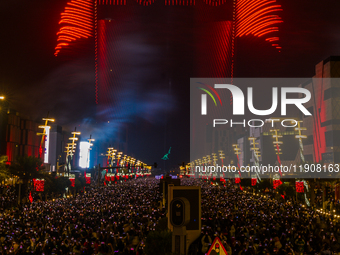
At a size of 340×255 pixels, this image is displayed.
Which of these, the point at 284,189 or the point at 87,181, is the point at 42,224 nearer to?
the point at 284,189

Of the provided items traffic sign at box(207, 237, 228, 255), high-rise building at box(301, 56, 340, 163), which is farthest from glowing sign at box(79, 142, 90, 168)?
traffic sign at box(207, 237, 228, 255)

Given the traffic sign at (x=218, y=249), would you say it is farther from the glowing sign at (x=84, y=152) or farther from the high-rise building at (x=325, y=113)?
the glowing sign at (x=84, y=152)

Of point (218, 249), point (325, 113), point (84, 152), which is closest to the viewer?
point (218, 249)

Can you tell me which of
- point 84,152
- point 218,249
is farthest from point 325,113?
point 218,249

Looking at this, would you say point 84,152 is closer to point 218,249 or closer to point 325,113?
point 325,113

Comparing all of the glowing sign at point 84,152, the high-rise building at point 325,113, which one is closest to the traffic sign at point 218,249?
the high-rise building at point 325,113

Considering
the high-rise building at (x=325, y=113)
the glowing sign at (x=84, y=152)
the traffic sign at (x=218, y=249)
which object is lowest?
the traffic sign at (x=218, y=249)

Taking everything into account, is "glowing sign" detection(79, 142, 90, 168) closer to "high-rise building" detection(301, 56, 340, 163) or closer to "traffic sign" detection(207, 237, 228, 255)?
"high-rise building" detection(301, 56, 340, 163)

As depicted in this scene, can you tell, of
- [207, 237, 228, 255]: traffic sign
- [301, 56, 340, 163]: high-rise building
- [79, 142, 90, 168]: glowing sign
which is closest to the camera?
[207, 237, 228, 255]: traffic sign

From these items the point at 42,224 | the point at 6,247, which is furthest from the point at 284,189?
the point at 6,247

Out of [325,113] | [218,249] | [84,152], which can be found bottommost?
[218,249]

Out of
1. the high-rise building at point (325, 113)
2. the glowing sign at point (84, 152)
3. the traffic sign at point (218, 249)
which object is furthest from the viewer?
the glowing sign at point (84, 152)

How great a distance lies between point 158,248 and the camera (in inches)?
417

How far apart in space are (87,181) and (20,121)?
3965 centimetres
